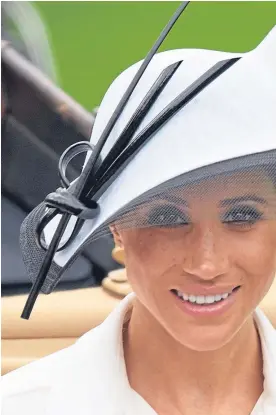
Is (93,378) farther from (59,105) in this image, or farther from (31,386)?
(59,105)

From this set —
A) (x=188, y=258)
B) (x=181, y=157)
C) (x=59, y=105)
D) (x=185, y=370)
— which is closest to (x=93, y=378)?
(x=185, y=370)

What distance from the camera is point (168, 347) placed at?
2.58ft

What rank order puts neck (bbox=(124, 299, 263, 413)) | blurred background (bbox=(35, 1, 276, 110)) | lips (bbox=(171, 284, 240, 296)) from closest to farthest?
lips (bbox=(171, 284, 240, 296))
neck (bbox=(124, 299, 263, 413))
blurred background (bbox=(35, 1, 276, 110))

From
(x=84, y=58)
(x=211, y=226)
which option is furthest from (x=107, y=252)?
(x=211, y=226)

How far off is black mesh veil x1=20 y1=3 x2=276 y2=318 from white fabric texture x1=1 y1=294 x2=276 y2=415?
0.50ft

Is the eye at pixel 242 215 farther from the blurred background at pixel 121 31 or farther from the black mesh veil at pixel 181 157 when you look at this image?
the blurred background at pixel 121 31

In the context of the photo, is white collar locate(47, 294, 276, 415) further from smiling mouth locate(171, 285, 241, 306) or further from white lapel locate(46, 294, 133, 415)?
smiling mouth locate(171, 285, 241, 306)

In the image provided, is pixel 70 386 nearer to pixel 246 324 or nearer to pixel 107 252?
pixel 246 324

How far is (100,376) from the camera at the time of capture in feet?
2.51

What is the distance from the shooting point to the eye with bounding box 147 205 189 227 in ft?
2.08

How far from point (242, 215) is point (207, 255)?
6 centimetres

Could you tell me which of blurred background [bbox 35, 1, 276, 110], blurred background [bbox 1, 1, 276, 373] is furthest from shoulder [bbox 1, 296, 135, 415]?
blurred background [bbox 35, 1, 276, 110]

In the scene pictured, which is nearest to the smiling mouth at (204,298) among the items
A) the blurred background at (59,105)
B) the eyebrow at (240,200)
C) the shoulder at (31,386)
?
the eyebrow at (240,200)

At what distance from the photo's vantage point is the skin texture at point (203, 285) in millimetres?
635
